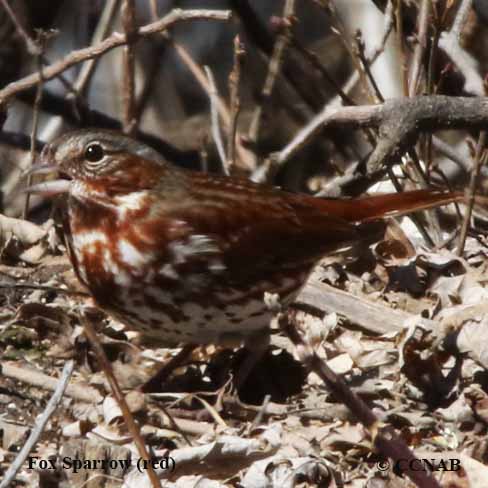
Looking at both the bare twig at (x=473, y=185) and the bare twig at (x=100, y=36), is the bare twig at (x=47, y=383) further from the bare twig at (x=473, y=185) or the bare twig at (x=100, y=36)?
the bare twig at (x=100, y=36)

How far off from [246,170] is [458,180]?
1044mm

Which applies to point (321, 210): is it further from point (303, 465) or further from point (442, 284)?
point (303, 465)

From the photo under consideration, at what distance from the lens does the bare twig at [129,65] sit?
573cm

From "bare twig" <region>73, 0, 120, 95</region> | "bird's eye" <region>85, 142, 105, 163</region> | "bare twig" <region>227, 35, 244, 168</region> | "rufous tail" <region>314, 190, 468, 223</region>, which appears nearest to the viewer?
"bird's eye" <region>85, 142, 105, 163</region>

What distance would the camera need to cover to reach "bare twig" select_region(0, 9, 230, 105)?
5363 millimetres

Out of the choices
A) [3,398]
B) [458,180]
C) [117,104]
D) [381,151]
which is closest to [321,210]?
[381,151]

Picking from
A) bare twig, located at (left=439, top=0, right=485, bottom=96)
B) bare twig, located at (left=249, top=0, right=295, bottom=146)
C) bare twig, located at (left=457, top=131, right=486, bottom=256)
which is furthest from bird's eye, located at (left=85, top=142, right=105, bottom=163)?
bare twig, located at (left=439, top=0, right=485, bottom=96)

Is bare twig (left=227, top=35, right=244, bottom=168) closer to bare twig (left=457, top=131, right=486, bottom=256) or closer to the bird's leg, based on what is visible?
bare twig (left=457, top=131, right=486, bottom=256)

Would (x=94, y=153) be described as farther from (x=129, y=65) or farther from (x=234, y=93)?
(x=129, y=65)

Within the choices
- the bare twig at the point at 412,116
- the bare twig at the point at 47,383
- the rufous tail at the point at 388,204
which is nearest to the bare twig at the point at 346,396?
the bare twig at the point at 47,383

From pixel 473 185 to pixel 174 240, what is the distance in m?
1.21

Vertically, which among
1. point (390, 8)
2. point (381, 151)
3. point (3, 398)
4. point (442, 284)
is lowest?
point (3, 398)

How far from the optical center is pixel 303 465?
379 cm

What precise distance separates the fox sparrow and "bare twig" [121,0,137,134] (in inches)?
45.9
